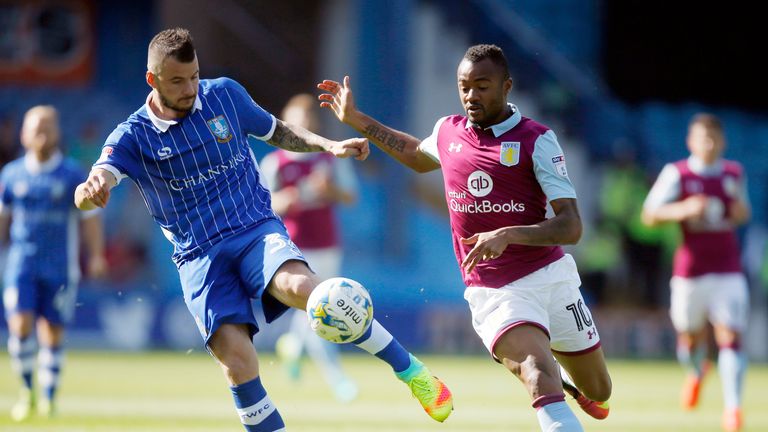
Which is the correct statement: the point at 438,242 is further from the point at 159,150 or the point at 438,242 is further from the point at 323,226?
the point at 159,150

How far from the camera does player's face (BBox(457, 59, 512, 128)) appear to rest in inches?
250

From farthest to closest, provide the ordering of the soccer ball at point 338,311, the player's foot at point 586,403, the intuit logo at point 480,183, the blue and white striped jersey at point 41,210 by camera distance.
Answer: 1. the blue and white striped jersey at point 41,210
2. the player's foot at point 586,403
3. the intuit logo at point 480,183
4. the soccer ball at point 338,311

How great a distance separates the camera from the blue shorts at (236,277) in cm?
656

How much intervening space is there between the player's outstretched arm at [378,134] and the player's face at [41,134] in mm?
4793

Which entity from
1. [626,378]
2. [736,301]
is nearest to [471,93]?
[736,301]

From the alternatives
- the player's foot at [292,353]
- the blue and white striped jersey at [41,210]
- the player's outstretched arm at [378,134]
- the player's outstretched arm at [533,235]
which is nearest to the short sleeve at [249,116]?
the player's outstretched arm at [378,134]

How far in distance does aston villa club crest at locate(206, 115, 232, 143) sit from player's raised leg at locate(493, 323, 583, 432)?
1879mm

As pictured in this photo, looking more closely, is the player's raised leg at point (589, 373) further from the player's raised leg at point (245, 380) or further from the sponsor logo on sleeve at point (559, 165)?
the player's raised leg at point (245, 380)

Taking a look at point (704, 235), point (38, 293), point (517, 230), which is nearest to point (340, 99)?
point (517, 230)

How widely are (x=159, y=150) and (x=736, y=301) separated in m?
6.32

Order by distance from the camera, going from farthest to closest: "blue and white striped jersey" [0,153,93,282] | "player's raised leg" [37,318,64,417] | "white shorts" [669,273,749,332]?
1. "blue and white striped jersey" [0,153,93,282]
2. "white shorts" [669,273,749,332]
3. "player's raised leg" [37,318,64,417]

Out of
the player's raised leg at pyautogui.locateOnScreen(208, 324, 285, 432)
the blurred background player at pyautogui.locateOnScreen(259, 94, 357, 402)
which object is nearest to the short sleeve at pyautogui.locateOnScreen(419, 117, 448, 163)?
the player's raised leg at pyautogui.locateOnScreen(208, 324, 285, 432)

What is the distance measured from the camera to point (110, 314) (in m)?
18.7

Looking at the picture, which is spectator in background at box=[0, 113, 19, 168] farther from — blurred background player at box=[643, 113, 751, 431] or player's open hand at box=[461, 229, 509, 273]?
A: player's open hand at box=[461, 229, 509, 273]
